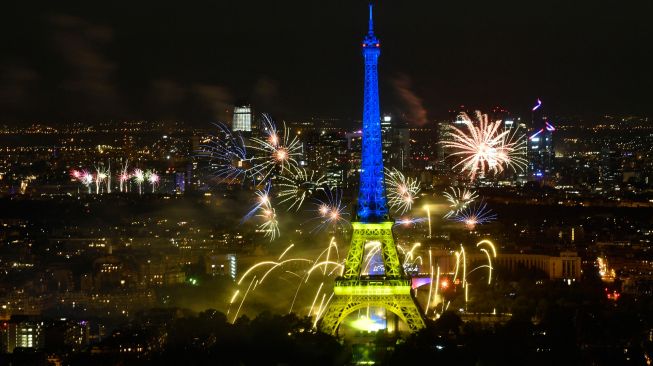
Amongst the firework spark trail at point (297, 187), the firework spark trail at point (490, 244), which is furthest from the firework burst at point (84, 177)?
the firework spark trail at point (490, 244)

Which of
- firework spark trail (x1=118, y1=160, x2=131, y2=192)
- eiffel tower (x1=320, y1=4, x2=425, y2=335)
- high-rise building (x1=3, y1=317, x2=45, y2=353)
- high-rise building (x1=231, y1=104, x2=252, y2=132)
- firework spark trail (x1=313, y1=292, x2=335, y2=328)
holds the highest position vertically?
high-rise building (x1=231, y1=104, x2=252, y2=132)

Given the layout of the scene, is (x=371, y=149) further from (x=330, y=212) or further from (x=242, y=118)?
(x=242, y=118)

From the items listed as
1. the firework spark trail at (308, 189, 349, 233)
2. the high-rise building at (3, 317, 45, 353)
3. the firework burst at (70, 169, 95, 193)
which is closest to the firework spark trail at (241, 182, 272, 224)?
the firework spark trail at (308, 189, 349, 233)

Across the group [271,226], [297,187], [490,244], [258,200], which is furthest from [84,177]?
[490,244]

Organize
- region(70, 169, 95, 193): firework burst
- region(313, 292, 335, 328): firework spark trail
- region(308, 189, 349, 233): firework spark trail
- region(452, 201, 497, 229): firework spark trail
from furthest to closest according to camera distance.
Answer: region(70, 169, 95, 193): firework burst
region(452, 201, 497, 229): firework spark trail
region(308, 189, 349, 233): firework spark trail
region(313, 292, 335, 328): firework spark trail

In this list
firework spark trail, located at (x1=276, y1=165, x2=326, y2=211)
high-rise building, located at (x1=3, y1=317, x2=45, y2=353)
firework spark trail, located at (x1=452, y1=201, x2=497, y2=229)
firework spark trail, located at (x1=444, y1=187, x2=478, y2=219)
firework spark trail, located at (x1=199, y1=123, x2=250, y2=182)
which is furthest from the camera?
firework spark trail, located at (x1=199, y1=123, x2=250, y2=182)

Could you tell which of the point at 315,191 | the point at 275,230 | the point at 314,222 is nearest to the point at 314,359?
the point at 275,230

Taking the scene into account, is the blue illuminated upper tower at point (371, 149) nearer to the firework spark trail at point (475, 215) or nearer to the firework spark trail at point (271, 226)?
the firework spark trail at point (271, 226)

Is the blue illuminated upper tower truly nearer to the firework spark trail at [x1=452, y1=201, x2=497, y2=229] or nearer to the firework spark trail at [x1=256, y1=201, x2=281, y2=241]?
the firework spark trail at [x1=256, y1=201, x2=281, y2=241]
